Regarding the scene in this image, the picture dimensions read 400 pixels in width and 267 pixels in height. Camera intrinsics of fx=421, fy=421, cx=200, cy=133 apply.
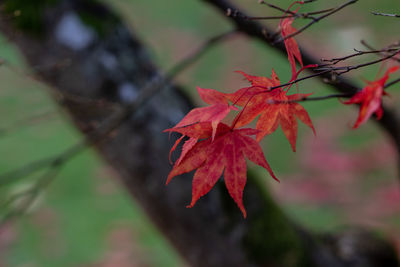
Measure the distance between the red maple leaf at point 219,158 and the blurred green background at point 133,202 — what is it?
1743mm

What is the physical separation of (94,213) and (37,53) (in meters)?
2.51

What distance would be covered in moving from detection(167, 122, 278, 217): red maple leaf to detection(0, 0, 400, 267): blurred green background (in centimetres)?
174

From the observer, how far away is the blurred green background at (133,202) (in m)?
3.32

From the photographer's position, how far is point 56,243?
3.42m

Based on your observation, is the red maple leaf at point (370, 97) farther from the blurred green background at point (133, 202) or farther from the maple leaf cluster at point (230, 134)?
the blurred green background at point (133, 202)

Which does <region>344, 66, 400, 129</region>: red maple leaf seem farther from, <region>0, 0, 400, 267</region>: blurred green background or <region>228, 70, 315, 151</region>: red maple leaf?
<region>0, 0, 400, 267</region>: blurred green background

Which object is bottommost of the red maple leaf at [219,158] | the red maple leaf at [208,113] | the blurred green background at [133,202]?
the blurred green background at [133,202]

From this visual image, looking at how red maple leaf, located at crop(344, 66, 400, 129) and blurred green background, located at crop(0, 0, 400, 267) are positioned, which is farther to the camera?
blurred green background, located at crop(0, 0, 400, 267)

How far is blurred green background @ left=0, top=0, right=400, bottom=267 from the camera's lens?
332 centimetres

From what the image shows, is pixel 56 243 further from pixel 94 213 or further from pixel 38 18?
pixel 38 18

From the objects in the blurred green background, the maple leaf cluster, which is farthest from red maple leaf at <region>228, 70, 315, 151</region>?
the blurred green background

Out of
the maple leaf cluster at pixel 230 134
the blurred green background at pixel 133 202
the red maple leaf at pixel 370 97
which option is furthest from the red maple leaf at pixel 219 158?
the blurred green background at pixel 133 202

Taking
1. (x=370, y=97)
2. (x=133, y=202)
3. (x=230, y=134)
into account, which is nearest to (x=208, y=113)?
(x=230, y=134)

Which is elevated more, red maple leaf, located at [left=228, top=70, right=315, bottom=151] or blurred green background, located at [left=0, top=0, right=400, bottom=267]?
red maple leaf, located at [left=228, top=70, right=315, bottom=151]
